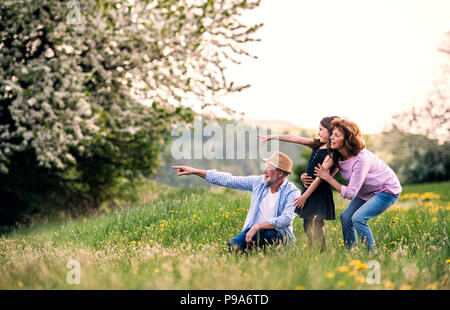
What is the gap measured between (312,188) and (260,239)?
0.95 meters

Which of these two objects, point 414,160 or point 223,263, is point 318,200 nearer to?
point 223,263

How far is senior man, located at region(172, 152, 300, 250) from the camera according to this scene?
5098mm

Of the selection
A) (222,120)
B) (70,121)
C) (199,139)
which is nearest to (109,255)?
(70,121)

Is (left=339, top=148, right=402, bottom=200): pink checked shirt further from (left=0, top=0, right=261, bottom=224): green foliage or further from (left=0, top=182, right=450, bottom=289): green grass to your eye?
(left=0, top=0, right=261, bottom=224): green foliage

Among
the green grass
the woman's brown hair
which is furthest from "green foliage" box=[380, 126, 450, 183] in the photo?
the woman's brown hair

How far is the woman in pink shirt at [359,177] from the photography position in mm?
5039

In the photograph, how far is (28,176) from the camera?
13.8 m

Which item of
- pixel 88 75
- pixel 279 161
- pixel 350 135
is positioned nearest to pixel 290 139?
pixel 279 161

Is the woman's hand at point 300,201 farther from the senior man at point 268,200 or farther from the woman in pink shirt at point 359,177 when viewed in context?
the woman in pink shirt at point 359,177

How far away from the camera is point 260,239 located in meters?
5.30
